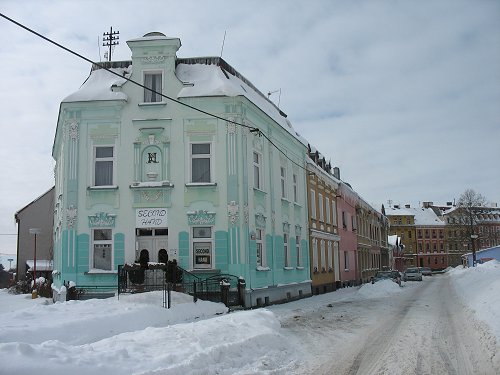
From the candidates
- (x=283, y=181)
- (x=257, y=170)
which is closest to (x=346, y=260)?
(x=283, y=181)

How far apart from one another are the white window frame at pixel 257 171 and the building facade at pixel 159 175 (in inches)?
31.9

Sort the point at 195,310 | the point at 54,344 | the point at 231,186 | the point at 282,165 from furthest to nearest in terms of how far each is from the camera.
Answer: the point at 282,165, the point at 231,186, the point at 195,310, the point at 54,344

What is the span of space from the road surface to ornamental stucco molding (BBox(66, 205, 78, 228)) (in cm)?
920

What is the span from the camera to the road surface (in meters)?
9.26

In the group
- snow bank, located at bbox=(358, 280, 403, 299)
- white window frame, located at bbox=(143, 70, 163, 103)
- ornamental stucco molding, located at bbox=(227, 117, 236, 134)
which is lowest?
snow bank, located at bbox=(358, 280, 403, 299)

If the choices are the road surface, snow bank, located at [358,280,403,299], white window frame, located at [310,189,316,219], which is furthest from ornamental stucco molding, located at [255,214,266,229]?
white window frame, located at [310,189,316,219]

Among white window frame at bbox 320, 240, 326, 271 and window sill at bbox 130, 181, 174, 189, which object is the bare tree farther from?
window sill at bbox 130, 181, 174, 189

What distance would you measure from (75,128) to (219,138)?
5728 millimetres

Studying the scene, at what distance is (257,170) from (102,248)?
7.27 metres

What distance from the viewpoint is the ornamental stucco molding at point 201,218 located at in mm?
20422

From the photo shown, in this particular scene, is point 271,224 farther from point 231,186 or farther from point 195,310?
point 195,310

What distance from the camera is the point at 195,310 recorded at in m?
16.8

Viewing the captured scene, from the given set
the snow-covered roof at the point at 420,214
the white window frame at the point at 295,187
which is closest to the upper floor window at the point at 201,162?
the white window frame at the point at 295,187

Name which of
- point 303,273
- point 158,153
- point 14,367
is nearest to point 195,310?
point 158,153
